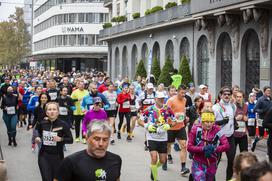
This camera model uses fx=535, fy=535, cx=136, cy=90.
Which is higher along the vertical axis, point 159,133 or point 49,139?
point 49,139

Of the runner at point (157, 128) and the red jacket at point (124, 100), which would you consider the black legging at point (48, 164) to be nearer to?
the runner at point (157, 128)

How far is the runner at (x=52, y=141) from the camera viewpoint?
8.26m

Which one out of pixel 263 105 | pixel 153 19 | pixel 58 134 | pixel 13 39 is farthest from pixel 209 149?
pixel 13 39

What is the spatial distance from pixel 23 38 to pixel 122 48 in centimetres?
5975

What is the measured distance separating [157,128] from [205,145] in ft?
8.13

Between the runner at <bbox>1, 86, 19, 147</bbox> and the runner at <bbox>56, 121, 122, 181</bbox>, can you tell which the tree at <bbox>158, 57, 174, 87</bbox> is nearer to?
the runner at <bbox>1, 86, 19, 147</bbox>

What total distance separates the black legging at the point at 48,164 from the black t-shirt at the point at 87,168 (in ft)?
11.5

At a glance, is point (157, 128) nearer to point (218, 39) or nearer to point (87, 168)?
point (87, 168)

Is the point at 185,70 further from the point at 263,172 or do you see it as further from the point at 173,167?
the point at 263,172

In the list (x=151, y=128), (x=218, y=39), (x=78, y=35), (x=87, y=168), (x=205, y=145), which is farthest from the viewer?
(x=78, y=35)

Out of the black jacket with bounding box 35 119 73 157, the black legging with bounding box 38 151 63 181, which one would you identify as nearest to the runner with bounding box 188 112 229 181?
the black jacket with bounding box 35 119 73 157

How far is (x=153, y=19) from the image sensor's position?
39.2 meters

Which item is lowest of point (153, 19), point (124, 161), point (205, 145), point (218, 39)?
point (124, 161)

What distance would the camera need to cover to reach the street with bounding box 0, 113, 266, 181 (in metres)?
11.3
